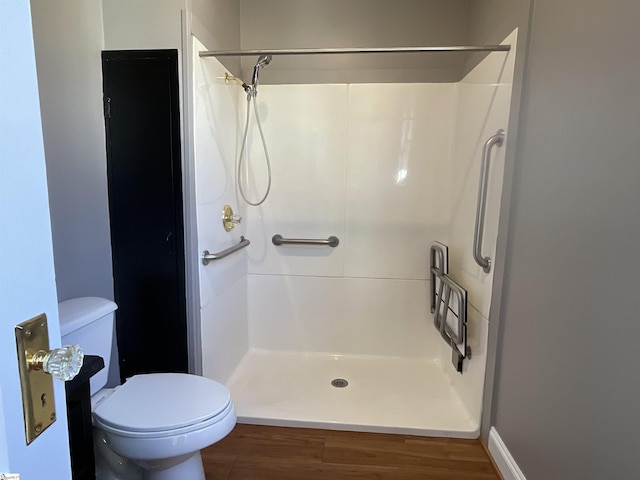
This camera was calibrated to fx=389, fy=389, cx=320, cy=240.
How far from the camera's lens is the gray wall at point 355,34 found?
2516 millimetres

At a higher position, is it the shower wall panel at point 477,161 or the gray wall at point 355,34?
the gray wall at point 355,34

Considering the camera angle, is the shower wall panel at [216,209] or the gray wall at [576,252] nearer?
the gray wall at [576,252]

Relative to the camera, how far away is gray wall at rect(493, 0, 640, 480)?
3.33ft

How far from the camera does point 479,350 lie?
1.96 m

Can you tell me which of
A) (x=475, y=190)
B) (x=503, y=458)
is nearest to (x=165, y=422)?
(x=503, y=458)

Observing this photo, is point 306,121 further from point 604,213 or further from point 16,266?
point 16,266

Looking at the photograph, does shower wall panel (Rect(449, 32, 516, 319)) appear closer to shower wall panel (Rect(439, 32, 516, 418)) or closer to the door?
shower wall panel (Rect(439, 32, 516, 418))

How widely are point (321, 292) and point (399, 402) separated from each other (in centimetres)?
90

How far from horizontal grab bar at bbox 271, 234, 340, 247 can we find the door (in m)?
0.89

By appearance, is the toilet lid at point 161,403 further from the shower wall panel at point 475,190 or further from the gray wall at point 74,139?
the shower wall panel at point 475,190

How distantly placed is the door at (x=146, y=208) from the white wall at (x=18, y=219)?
1.42 m

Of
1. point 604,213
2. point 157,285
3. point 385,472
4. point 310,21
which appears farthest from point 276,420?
point 310,21

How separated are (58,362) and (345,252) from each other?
228cm

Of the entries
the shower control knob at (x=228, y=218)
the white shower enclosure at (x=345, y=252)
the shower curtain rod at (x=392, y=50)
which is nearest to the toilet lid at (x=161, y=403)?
the white shower enclosure at (x=345, y=252)
